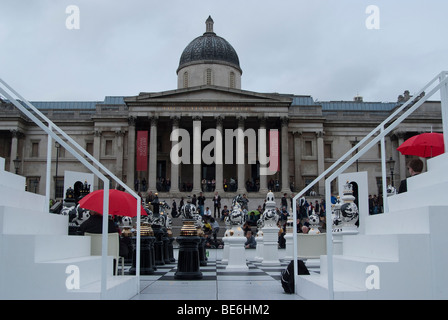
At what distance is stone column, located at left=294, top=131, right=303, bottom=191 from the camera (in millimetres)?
54406

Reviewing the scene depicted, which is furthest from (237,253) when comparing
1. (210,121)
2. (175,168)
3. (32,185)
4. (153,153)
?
(32,185)

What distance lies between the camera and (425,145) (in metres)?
11.1

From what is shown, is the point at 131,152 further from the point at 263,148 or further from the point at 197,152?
the point at 263,148

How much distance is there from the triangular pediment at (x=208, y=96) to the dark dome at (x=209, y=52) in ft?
24.5

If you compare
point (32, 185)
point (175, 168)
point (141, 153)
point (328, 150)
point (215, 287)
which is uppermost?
point (328, 150)

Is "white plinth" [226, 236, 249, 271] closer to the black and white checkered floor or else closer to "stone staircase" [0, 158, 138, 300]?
the black and white checkered floor

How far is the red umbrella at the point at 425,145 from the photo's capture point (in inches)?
435

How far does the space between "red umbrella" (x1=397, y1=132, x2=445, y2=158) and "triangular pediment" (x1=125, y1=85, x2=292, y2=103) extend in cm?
3990

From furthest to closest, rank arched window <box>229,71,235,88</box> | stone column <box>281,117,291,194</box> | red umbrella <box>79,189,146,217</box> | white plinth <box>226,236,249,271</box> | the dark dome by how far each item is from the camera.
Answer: arched window <box>229,71,235,88</box>, the dark dome, stone column <box>281,117,291,194</box>, white plinth <box>226,236,249,271</box>, red umbrella <box>79,189,146,217</box>

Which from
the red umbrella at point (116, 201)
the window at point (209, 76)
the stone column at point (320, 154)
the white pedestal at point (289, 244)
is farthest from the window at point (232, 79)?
the red umbrella at point (116, 201)

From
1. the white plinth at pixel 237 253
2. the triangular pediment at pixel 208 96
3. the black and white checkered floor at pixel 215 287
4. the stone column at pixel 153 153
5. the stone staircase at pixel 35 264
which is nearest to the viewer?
the stone staircase at pixel 35 264

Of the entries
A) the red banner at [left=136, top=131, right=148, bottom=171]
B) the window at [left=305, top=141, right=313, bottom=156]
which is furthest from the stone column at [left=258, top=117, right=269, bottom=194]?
the red banner at [left=136, top=131, right=148, bottom=171]

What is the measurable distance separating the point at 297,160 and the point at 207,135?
9966mm

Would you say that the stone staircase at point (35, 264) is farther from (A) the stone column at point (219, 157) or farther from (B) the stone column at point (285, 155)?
(B) the stone column at point (285, 155)
